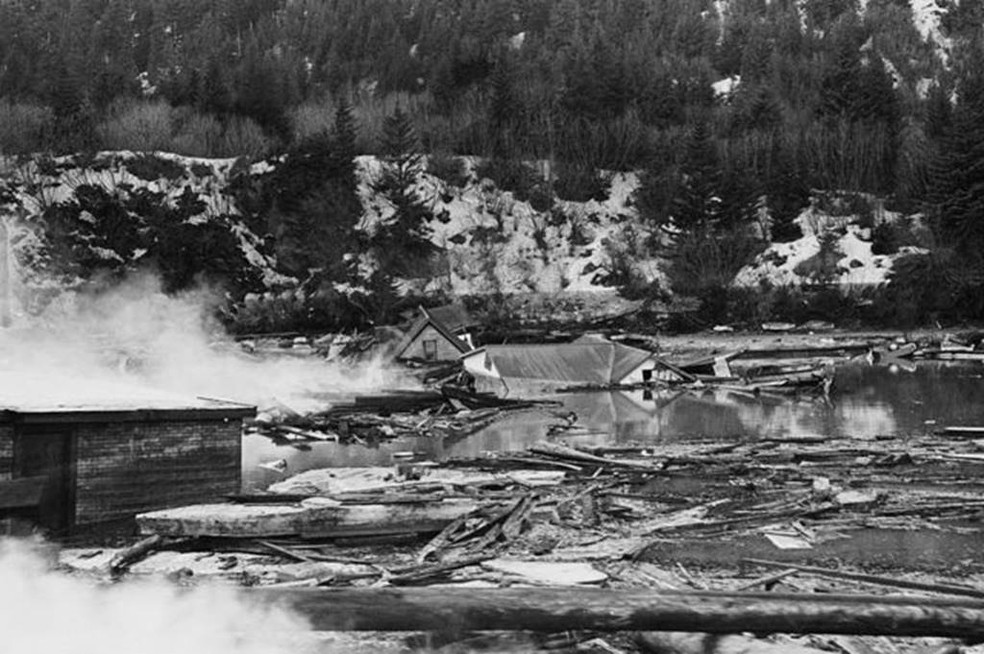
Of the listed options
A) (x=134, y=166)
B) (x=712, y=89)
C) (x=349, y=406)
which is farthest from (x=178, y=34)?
(x=349, y=406)

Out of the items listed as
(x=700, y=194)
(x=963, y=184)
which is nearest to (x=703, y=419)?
(x=700, y=194)

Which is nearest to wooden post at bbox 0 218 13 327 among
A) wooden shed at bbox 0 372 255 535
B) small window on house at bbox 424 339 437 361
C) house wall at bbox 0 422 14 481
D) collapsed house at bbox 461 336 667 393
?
wooden shed at bbox 0 372 255 535

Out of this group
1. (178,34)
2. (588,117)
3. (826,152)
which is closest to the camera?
(826,152)

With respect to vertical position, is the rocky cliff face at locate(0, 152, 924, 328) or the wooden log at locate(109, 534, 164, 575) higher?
the rocky cliff face at locate(0, 152, 924, 328)

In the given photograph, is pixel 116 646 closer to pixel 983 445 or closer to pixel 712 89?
pixel 983 445

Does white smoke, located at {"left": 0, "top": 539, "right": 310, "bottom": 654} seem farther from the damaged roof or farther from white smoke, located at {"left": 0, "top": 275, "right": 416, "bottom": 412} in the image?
the damaged roof

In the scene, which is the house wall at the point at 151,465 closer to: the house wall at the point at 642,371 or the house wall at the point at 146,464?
the house wall at the point at 146,464

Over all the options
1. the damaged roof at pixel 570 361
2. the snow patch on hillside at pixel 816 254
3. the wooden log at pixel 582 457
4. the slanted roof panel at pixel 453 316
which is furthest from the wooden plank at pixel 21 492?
the snow patch on hillside at pixel 816 254
